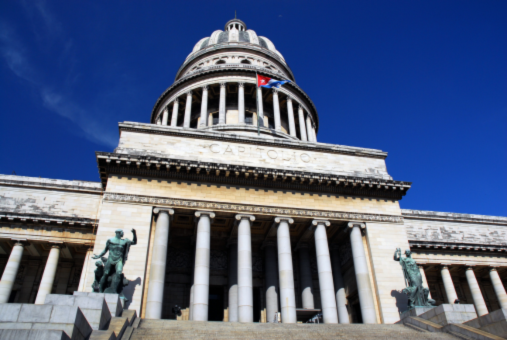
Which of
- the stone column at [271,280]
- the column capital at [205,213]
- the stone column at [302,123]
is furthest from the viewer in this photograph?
the stone column at [302,123]

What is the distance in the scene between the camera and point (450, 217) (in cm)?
3397

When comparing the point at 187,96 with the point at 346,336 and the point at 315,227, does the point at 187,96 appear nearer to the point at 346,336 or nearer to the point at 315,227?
the point at 315,227

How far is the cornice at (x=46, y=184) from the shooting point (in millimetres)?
27594

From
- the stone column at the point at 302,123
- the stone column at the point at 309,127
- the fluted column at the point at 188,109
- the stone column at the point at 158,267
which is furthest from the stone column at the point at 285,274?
the stone column at the point at 309,127

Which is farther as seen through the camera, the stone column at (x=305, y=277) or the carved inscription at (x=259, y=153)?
the carved inscription at (x=259, y=153)

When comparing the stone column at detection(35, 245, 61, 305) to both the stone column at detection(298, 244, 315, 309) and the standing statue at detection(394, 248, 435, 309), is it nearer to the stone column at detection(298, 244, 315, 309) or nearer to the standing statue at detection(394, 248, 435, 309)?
the stone column at detection(298, 244, 315, 309)

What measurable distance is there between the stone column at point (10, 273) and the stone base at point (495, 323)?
934 inches

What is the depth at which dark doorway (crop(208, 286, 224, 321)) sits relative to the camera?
982 inches

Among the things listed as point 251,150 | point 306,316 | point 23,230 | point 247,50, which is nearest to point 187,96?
point 247,50

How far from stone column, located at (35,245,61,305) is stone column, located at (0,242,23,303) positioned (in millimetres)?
1546

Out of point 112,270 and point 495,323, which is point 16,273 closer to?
point 112,270

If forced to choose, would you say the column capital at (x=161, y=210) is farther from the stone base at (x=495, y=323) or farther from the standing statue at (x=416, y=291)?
the stone base at (x=495, y=323)

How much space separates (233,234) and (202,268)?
176 inches

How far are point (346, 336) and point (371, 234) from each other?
399 inches
